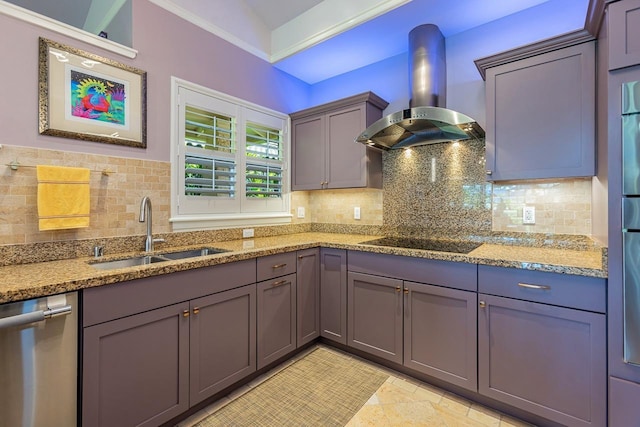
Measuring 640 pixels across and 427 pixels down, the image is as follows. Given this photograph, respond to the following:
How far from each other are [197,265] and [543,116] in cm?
227

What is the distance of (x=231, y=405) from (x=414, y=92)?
262 cm

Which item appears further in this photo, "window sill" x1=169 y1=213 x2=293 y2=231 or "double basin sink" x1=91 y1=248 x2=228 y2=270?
"window sill" x1=169 y1=213 x2=293 y2=231

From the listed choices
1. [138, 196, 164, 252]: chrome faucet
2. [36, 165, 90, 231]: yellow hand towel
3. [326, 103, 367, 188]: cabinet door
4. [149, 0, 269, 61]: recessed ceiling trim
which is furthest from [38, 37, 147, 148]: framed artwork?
[326, 103, 367, 188]: cabinet door

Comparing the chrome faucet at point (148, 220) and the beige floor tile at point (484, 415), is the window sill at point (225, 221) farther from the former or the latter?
the beige floor tile at point (484, 415)

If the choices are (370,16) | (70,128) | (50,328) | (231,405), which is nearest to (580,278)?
(231,405)

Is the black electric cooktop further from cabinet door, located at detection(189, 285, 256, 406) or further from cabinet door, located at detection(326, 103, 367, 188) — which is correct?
cabinet door, located at detection(189, 285, 256, 406)

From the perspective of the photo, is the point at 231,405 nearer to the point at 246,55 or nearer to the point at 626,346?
the point at 626,346

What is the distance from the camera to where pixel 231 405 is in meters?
1.80

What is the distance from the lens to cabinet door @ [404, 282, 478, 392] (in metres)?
1.78

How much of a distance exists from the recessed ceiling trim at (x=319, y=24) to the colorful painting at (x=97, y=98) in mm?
1533

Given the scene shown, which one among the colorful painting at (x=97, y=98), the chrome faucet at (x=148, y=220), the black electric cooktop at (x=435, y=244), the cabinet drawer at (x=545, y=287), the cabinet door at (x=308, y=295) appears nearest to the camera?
the cabinet drawer at (x=545, y=287)

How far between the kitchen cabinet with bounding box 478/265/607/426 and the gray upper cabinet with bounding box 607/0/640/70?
1.01 meters

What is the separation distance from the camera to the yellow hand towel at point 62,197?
1554 mm

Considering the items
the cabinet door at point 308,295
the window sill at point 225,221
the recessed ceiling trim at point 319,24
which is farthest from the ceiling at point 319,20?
the cabinet door at point 308,295
